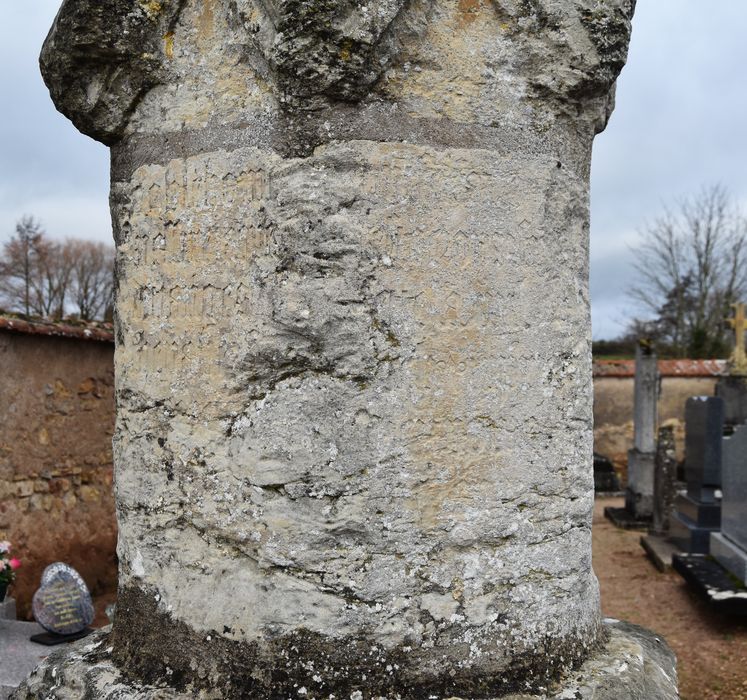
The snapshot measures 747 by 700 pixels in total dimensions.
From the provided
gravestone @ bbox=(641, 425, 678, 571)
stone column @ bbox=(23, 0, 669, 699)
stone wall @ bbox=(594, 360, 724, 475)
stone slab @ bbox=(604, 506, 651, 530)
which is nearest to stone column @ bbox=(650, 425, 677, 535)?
gravestone @ bbox=(641, 425, 678, 571)

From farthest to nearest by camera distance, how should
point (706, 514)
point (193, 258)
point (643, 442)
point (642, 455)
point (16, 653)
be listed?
point (643, 442), point (642, 455), point (706, 514), point (16, 653), point (193, 258)

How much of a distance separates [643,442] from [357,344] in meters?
10.6

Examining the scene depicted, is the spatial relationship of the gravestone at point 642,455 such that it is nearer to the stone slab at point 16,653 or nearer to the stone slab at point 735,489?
the stone slab at point 735,489

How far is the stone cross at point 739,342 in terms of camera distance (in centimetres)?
1338

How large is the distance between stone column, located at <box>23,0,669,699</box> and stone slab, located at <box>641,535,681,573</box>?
649 centimetres

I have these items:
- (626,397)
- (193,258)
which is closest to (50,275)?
(626,397)

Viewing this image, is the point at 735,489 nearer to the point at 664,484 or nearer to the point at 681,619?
the point at 681,619

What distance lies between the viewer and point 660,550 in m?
8.15

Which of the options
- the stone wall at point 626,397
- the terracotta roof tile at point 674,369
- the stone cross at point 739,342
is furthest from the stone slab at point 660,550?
the terracotta roof tile at point 674,369

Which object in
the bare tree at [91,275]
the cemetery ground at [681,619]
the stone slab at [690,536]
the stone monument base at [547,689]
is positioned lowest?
the cemetery ground at [681,619]

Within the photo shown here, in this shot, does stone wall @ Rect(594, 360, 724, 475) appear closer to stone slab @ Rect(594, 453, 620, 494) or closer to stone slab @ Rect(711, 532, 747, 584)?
stone slab @ Rect(594, 453, 620, 494)

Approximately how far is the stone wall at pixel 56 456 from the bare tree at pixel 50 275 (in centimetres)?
1518

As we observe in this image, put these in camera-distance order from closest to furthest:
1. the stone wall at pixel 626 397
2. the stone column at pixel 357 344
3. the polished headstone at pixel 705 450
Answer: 1. the stone column at pixel 357 344
2. the polished headstone at pixel 705 450
3. the stone wall at pixel 626 397

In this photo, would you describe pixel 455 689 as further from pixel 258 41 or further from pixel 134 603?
pixel 258 41
